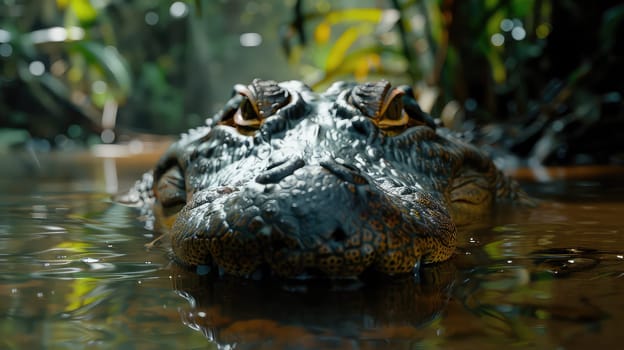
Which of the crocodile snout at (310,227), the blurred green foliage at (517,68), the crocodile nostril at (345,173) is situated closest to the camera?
the crocodile snout at (310,227)

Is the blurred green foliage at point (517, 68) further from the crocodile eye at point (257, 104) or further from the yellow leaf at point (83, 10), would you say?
the yellow leaf at point (83, 10)

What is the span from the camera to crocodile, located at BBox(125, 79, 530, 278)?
5.97ft

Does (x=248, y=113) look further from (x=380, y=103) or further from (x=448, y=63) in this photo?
(x=448, y=63)

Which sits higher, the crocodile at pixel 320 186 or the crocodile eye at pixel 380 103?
the crocodile eye at pixel 380 103

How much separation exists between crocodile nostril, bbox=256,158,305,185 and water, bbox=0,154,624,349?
10.9 inches

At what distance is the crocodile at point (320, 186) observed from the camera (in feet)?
5.97

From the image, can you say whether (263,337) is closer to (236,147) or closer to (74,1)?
(236,147)

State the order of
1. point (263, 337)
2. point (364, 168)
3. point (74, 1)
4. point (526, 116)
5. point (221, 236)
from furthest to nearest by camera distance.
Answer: point (74, 1), point (526, 116), point (364, 168), point (221, 236), point (263, 337)

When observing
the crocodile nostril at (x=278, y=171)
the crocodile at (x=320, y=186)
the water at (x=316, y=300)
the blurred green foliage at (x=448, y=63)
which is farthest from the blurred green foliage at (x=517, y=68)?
the crocodile nostril at (x=278, y=171)

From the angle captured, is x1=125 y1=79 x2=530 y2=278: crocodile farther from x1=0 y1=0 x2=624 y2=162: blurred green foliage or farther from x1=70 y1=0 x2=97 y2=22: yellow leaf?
x1=70 y1=0 x2=97 y2=22: yellow leaf

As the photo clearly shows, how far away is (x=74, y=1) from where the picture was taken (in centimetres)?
953

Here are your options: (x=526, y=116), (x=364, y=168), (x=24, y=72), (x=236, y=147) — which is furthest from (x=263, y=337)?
(x=24, y=72)

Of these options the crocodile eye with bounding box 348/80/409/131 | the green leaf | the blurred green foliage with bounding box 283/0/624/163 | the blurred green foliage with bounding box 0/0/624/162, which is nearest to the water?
the crocodile eye with bounding box 348/80/409/131

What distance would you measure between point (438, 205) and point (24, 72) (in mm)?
10176
